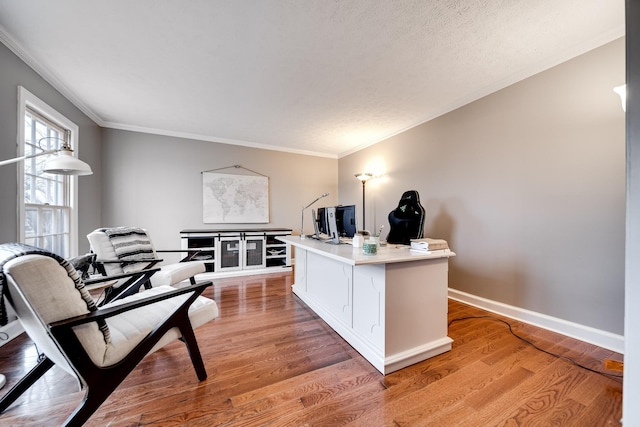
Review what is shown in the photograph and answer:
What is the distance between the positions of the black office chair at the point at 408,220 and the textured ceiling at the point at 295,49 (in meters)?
1.23

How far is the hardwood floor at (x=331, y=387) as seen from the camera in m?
1.17

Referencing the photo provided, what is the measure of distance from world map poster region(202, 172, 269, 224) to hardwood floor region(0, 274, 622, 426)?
8.31 feet

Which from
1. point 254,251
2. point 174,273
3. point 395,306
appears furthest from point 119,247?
point 395,306

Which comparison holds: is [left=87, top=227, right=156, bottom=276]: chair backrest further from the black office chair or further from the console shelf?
the black office chair

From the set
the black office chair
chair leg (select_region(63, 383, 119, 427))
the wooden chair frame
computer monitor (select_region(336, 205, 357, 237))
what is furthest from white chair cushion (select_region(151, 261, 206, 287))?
the black office chair

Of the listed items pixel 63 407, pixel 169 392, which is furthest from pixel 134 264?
pixel 169 392

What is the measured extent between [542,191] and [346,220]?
182cm

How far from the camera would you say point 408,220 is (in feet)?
8.54

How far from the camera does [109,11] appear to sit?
1558mm

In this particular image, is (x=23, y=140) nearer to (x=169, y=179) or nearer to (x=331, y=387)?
(x=169, y=179)

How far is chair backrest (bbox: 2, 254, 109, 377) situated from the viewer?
2.71 ft

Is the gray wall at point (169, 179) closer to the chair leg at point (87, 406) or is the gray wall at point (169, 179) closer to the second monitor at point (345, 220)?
the second monitor at point (345, 220)

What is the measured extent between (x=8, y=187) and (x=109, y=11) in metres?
1.61

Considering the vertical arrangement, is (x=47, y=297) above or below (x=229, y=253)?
above
